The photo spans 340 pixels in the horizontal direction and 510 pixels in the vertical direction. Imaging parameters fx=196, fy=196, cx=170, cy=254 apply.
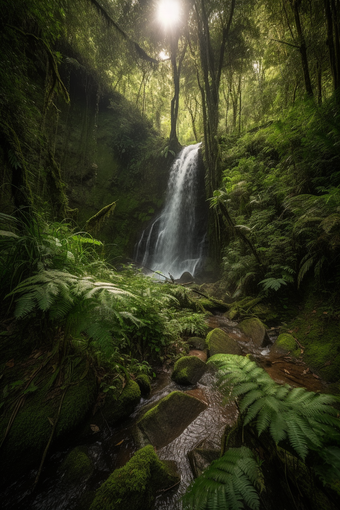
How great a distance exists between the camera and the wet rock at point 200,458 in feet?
4.77

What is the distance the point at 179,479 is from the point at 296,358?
2538mm

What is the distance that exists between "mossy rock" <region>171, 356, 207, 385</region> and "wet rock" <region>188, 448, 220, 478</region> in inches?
35.5

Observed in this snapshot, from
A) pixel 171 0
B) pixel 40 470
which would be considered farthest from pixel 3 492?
pixel 171 0

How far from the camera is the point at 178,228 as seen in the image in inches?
469

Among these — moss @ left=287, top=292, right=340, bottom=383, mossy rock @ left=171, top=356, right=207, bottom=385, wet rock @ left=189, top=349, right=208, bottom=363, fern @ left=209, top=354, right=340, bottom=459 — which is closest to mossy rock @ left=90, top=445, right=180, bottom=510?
fern @ left=209, top=354, right=340, bottom=459

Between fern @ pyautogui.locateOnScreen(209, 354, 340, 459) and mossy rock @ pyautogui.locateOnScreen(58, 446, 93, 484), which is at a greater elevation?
fern @ pyautogui.locateOnScreen(209, 354, 340, 459)

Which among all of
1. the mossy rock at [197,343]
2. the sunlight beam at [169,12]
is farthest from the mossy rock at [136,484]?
the sunlight beam at [169,12]

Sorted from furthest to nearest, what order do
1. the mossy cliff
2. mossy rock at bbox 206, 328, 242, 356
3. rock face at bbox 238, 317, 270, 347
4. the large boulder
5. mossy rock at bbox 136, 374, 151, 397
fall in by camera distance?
1. the mossy cliff
2. rock face at bbox 238, 317, 270, 347
3. mossy rock at bbox 206, 328, 242, 356
4. mossy rock at bbox 136, 374, 151, 397
5. the large boulder

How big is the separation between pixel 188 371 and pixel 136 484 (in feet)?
4.47

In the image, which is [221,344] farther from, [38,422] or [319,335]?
[38,422]

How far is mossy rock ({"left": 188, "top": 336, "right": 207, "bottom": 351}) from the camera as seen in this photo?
333 cm

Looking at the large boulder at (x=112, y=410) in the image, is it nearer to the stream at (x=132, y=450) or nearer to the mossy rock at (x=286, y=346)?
the stream at (x=132, y=450)

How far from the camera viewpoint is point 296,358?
308 cm

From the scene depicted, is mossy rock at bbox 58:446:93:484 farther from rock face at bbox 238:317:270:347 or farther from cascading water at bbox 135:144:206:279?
cascading water at bbox 135:144:206:279
